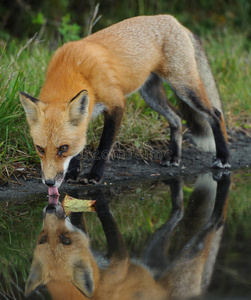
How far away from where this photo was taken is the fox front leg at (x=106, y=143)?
16.4ft

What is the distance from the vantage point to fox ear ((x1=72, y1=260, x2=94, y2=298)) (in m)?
2.72

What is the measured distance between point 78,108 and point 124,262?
1.70m

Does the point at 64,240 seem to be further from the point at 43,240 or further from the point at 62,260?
the point at 62,260

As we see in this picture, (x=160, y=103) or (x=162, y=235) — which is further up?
(x=162, y=235)

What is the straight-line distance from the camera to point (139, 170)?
547 centimetres

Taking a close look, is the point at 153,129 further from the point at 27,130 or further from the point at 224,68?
the point at 224,68

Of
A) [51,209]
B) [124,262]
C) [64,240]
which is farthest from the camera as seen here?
[51,209]

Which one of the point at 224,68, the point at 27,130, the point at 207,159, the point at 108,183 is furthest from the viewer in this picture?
the point at 224,68

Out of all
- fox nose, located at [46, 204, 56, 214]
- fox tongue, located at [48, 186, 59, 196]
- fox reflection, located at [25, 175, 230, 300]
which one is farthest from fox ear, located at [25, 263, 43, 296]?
fox tongue, located at [48, 186, 59, 196]

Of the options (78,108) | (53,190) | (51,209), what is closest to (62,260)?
(51,209)

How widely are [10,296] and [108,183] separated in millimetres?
2474

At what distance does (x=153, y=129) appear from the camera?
6.14 m

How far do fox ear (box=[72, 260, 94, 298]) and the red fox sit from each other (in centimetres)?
121

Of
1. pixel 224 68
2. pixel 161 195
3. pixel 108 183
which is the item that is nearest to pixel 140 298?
pixel 161 195
